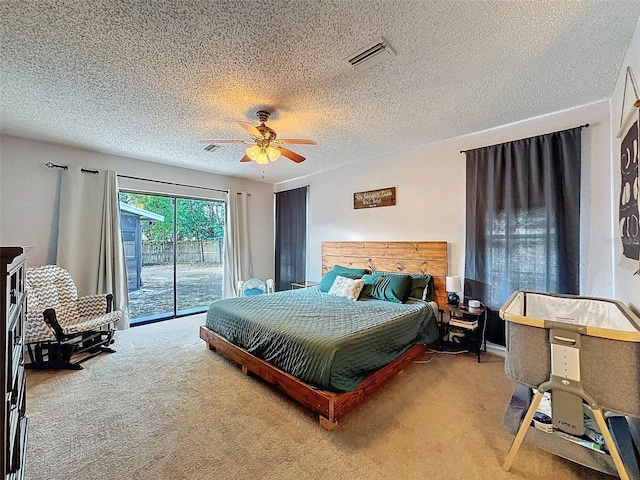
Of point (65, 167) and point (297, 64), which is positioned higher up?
point (297, 64)

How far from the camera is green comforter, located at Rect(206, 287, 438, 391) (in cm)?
205

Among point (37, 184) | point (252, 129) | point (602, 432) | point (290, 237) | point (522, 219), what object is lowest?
point (602, 432)

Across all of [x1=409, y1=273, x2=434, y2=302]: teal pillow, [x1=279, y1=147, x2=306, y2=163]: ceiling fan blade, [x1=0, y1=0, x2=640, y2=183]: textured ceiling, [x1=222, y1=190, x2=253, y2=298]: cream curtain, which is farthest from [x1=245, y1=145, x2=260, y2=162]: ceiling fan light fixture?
[x1=222, y1=190, x2=253, y2=298]: cream curtain

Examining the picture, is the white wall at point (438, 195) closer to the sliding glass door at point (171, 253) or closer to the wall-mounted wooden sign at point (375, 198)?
the wall-mounted wooden sign at point (375, 198)

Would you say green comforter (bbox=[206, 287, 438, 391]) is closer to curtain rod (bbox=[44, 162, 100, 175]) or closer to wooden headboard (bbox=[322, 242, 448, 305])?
wooden headboard (bbox=[322, 242, 448, 305])

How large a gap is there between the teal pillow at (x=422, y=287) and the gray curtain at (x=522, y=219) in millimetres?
423

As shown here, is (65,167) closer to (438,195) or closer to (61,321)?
(61,321)

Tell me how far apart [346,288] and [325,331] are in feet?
4.68

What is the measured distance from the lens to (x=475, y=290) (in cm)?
→ 326

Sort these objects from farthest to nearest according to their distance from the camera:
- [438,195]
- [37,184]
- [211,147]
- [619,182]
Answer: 1. [211,147]
2. [438,195]
3. [37,184]
4. [619,182]

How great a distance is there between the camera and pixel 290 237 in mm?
5711

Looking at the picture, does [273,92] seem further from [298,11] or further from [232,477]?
[232,477]

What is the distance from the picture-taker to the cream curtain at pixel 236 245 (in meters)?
5.23

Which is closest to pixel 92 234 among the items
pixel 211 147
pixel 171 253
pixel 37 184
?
pixel 37 184
